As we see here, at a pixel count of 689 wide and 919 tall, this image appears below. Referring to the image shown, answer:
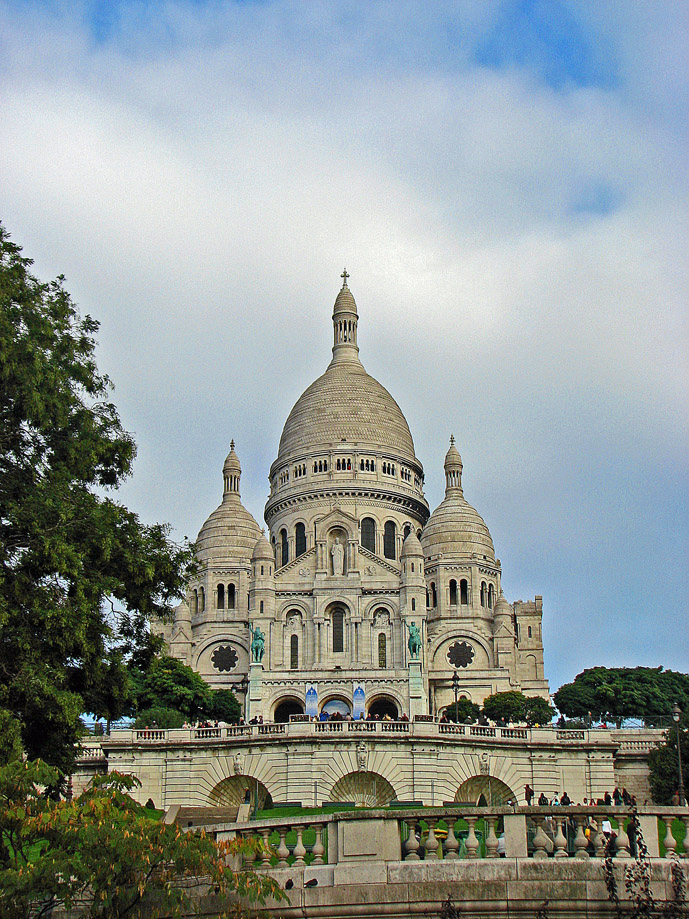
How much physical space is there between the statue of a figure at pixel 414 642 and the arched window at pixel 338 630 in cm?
663

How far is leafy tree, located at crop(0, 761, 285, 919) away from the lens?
15.5 m

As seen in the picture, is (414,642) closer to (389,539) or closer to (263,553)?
(263,553)

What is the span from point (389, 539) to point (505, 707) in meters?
24.6

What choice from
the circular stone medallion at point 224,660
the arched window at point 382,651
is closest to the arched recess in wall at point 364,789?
the arched window at point 382,651

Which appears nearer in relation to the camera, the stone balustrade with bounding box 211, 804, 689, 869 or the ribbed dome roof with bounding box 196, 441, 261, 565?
the stone balustrade with bounding box 211, 804, 689, 869

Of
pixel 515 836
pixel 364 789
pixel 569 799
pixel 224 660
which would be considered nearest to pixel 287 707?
pixel 224 660

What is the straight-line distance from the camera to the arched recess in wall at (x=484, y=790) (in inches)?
1672

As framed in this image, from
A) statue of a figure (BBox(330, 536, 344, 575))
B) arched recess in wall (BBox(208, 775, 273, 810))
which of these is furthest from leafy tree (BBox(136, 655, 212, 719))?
arched recess in wall (BBox(208, 775, 273, 810))

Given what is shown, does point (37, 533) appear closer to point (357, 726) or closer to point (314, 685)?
point (357, 726)

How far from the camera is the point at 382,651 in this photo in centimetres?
8444

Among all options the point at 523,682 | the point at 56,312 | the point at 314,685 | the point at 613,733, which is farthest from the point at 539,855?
the point at 523,682

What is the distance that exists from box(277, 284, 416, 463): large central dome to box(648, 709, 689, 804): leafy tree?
54459 mm

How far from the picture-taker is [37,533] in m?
23.1

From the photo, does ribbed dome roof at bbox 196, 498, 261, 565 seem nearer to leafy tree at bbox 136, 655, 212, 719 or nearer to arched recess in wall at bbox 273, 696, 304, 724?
arched recess in wall at bbox 273, 696, 304, 724
